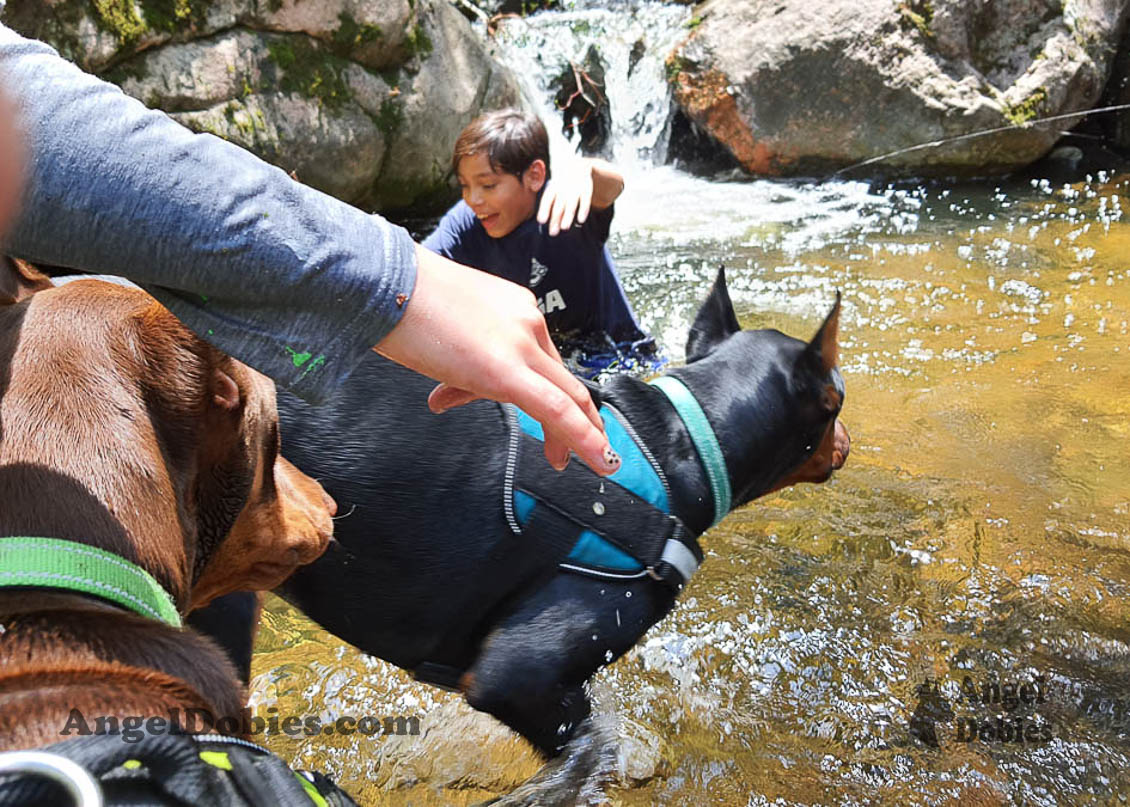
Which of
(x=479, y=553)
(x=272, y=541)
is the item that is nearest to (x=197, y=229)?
(x=272, y=541)

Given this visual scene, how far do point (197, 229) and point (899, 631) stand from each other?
8.84 feet

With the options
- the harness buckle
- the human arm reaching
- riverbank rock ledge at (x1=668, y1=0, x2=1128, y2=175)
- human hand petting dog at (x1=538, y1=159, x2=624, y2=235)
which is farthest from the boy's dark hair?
riverbank rock ledge at (x1=668, y1=0, x2=1128, y2=175)

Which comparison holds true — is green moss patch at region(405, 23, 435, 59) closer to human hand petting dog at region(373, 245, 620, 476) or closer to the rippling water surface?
the rippling water surface

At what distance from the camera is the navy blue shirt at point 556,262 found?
14.4ft

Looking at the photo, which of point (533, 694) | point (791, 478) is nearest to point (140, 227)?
point (533, 694)

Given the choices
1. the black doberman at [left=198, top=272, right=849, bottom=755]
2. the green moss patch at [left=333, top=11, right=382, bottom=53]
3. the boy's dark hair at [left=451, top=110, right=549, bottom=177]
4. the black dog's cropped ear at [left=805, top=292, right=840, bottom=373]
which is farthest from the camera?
the green moss patch at [left=333, top=11, right=382, bottom=53]

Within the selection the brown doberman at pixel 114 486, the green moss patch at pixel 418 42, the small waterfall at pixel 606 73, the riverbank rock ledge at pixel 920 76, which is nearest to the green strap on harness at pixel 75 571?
the brown doberman at pixel 114 486

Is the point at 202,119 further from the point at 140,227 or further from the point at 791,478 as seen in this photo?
the point at 140,227

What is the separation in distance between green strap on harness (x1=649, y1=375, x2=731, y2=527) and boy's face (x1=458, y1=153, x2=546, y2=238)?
197cm

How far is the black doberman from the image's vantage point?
233cm

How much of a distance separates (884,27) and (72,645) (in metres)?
8.87

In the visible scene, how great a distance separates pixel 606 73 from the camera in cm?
950

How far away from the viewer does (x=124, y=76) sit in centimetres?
587

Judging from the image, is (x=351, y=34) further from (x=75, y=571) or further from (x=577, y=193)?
(x=75, y=571)
